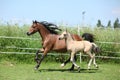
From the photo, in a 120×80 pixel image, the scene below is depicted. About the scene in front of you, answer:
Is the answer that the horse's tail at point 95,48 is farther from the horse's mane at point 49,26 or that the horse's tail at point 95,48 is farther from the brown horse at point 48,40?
the horse's mane at point 49,26

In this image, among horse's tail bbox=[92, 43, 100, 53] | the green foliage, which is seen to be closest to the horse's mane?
horse's tail bbox=[92, 43, 100, 53]

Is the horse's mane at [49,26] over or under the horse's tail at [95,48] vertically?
over

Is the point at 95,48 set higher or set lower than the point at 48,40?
lower

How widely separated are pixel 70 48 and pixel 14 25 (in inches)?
246

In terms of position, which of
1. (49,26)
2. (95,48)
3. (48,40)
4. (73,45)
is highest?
(49,26)

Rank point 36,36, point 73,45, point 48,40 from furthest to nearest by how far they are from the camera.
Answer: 1. point 36,36
2. point 48,40
3. point 73,45

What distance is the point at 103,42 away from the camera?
1670 centimetres

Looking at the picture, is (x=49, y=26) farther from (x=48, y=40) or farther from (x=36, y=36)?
(x=36, y=36)

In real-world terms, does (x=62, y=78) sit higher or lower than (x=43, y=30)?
lower

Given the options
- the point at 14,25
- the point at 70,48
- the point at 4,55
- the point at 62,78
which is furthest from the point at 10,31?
the point at 62,78

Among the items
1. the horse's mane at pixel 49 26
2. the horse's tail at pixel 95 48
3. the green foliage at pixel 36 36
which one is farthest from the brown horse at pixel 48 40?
the green foliage at pixel 36 36

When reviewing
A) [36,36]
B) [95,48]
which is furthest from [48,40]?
[36,36]

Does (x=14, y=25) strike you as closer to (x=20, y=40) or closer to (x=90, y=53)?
(x=20, y=40)

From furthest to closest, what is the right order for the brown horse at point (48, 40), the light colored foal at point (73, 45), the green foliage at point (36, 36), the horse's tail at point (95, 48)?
the green foliage at point (36, 36)
the horse's tail at point (95, 48)
the brown horse at point (48, 40)
the light colored foal at point (73, 45)
